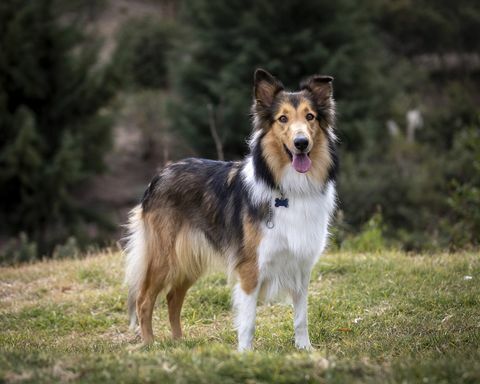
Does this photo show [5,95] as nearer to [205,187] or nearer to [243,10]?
[243,10]

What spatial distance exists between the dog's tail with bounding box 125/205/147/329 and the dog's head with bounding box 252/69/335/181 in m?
1.72

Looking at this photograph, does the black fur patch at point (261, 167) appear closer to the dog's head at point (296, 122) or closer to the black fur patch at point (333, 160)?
the dog's head at point (296, 122)

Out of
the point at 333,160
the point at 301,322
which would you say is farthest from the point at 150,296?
the point at 333,160

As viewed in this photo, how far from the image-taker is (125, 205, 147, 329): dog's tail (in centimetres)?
659

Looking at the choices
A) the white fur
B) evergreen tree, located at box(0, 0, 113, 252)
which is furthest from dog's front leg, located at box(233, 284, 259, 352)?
evergreen tree, located at box(0, 0, 113, 252)

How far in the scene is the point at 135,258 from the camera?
21.7 feet

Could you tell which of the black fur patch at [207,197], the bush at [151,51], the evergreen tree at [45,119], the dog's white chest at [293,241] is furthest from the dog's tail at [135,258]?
the bush at [151,51]

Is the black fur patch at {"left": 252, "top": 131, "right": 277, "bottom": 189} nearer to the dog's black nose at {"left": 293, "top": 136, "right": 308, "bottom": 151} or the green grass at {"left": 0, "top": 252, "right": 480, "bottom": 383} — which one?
the dog's black nose at {"left": 293, "top": 136, "right": 308, "bottom": 151}

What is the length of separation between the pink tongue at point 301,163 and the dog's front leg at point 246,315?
104cm

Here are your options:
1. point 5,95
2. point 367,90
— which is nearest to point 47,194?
point 5,95

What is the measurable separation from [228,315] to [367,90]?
15.8 meters

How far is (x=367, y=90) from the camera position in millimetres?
21766

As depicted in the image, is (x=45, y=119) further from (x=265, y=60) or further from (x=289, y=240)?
(x=289, y=240)

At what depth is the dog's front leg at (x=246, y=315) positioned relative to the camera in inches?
220
